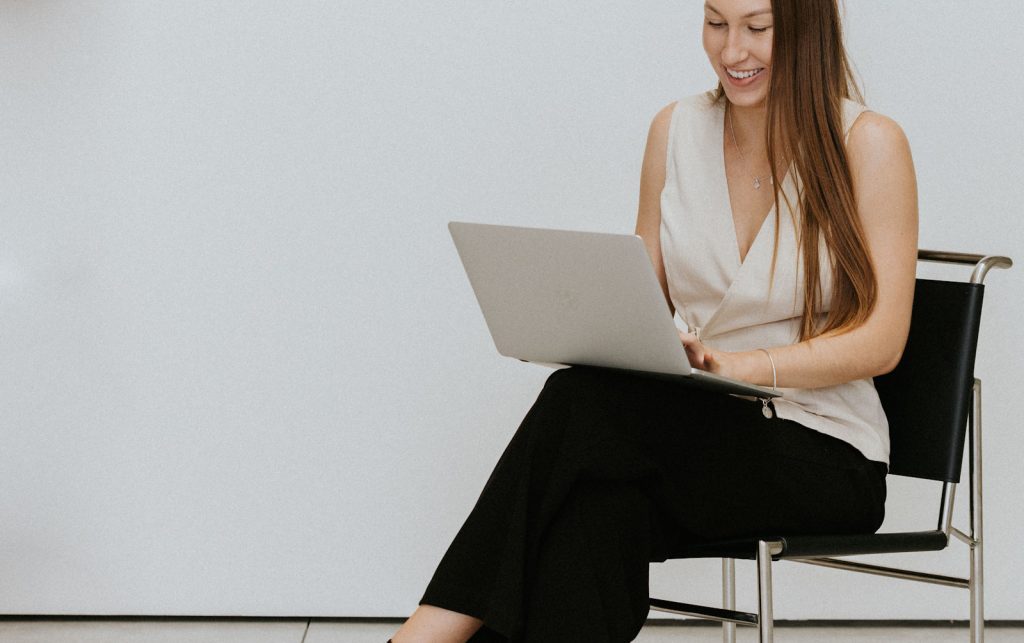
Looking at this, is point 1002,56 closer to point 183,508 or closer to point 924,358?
point 924,358

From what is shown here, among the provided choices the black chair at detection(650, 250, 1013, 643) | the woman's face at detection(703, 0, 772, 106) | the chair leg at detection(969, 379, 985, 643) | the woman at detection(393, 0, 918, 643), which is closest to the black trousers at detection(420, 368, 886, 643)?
the woman at detection(393, 0, 918, 643)

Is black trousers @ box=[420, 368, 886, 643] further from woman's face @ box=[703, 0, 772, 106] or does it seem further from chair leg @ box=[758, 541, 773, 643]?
woman's face @ box=[703, 0, 772, 106]

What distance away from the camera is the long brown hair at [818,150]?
55.4 inches

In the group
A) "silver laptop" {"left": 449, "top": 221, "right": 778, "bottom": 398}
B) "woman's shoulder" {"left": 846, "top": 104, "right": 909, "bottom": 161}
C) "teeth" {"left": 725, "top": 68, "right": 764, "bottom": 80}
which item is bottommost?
"silver laptop" {"left": 449, "top": 221, "right": 778, "bottom": 398}

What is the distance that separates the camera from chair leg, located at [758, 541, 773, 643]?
4.04 feet

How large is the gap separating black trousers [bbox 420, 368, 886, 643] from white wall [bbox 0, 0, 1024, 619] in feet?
2.98

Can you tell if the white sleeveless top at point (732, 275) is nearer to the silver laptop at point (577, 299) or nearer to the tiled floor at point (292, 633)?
the silver laptop at point (577, 299)

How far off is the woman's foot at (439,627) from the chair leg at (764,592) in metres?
0.31

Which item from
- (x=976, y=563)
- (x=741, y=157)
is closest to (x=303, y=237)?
(x=741, y=157)

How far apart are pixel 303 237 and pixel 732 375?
1.08m


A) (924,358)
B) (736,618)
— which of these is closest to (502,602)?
(736,618)

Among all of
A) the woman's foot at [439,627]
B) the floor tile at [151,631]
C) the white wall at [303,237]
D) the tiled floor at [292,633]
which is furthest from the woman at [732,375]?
the floor tile at [151,631]

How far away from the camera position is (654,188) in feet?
5.43

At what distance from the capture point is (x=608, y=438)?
120 centimetres
